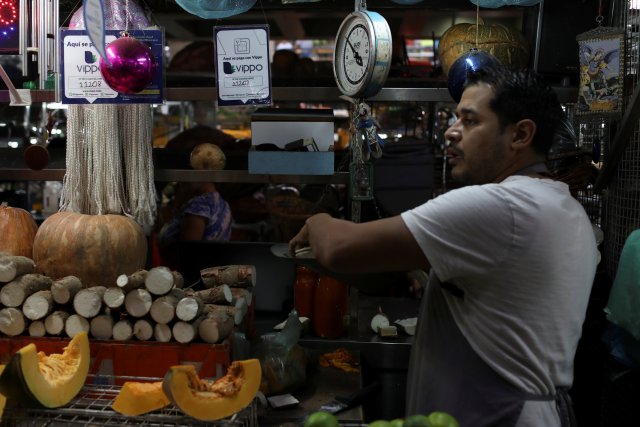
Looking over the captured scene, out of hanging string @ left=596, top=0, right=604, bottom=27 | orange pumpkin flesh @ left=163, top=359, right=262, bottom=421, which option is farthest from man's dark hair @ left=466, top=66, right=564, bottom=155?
hanging string @ left=596, top=0, right=604, bottom=27

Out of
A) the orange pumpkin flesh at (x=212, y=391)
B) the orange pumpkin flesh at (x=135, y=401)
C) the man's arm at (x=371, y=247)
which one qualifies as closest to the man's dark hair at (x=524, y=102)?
the man's arm at (x=371, y=247)

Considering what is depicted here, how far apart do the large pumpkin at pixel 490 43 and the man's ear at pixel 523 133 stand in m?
1.51

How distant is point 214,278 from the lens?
2842 mm


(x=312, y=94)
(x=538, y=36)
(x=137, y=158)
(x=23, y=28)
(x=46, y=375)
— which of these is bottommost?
(x=46, y=375)

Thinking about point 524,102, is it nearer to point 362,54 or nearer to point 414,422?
point 414,422

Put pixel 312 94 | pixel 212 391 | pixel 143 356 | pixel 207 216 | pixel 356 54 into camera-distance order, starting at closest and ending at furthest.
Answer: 1. pixel 212 391
2. pixel 143 356
3. pixel 356 54
4. pixel 312 94
5. pixel 207 216

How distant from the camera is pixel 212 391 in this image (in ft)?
6.00

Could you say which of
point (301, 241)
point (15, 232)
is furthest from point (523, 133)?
point (15, 232)

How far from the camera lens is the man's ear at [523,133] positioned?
1730mm

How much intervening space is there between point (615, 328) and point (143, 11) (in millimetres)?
2603

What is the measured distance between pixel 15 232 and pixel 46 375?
132 cm

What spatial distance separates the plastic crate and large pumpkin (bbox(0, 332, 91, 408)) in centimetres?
31

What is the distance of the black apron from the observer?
66.6 inches

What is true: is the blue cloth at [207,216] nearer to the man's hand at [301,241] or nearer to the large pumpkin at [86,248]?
the large pumpkin at [86,248]
